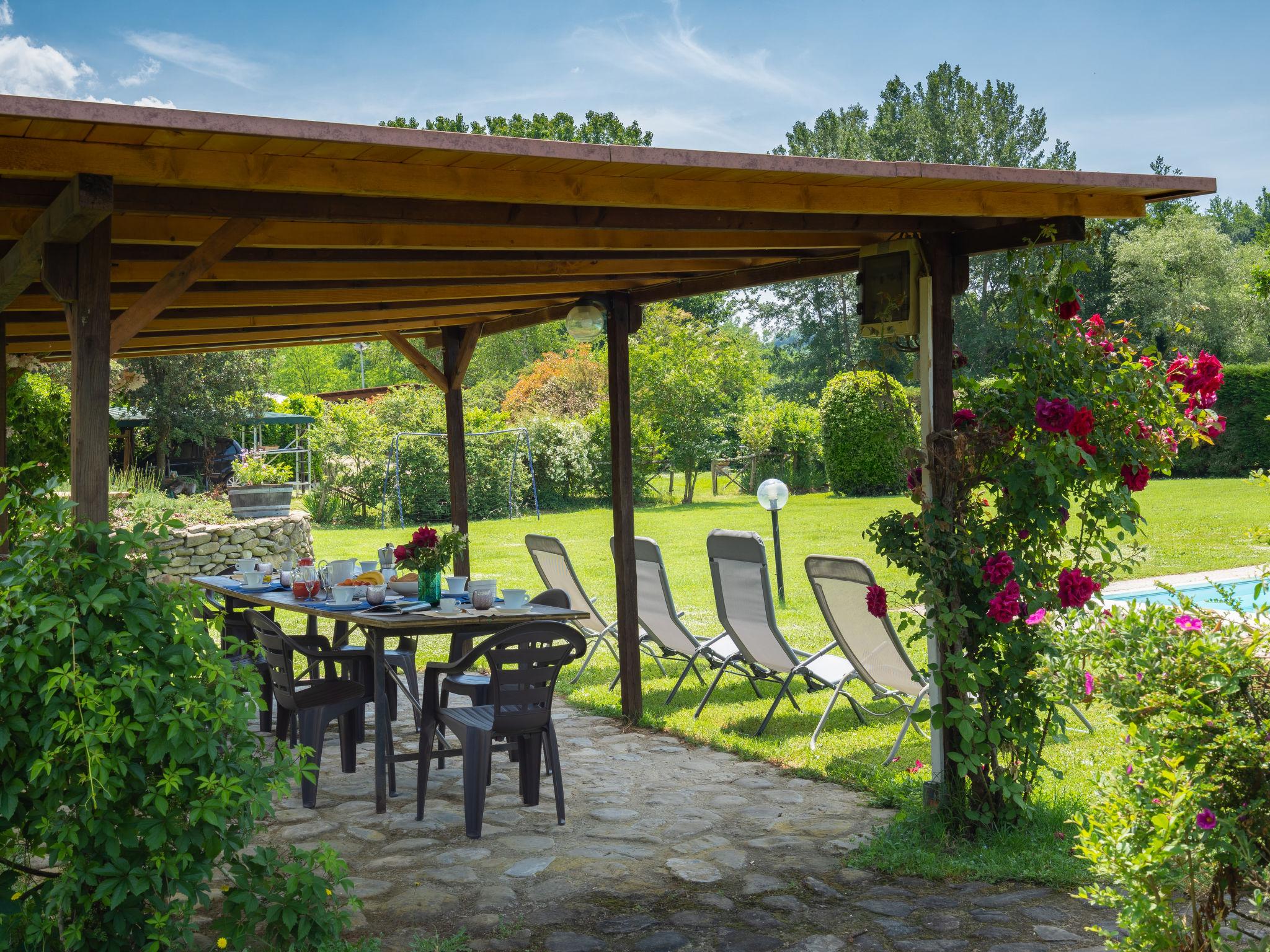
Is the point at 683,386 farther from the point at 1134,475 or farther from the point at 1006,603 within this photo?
the point at 1006,603

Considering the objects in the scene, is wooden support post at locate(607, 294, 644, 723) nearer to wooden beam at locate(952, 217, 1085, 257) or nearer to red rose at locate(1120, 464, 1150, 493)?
wooden beam at locate(952, 217, 1085, 257)

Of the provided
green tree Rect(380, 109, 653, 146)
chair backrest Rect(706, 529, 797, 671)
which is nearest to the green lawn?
chair backrest Rect(706, 529, 797, 671)

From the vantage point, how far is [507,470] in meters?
19.4

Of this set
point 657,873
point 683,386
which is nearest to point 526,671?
point 657,873

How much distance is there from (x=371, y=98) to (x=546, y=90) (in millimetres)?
10220

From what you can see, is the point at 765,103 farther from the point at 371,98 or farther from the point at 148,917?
the point at 148,917

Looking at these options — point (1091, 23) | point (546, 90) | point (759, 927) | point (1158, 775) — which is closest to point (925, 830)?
point (759, 927)

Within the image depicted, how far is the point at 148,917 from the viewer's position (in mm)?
2873

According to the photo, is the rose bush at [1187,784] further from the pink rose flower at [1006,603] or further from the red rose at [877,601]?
the red rose at [877,601]

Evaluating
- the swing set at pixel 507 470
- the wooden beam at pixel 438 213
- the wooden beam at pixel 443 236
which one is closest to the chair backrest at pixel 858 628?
the wooden beam at pixel 443 236

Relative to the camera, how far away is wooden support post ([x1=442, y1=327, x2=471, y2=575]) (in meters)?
8.16

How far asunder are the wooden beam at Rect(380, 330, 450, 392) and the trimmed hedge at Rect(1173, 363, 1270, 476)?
16949 millimetres

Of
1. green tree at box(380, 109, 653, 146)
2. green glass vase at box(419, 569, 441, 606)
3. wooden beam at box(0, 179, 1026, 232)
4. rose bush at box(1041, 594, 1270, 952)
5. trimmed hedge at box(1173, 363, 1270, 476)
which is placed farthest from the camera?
green tree at box(380, 109, 653, 146)

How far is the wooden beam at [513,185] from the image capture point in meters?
2.89
